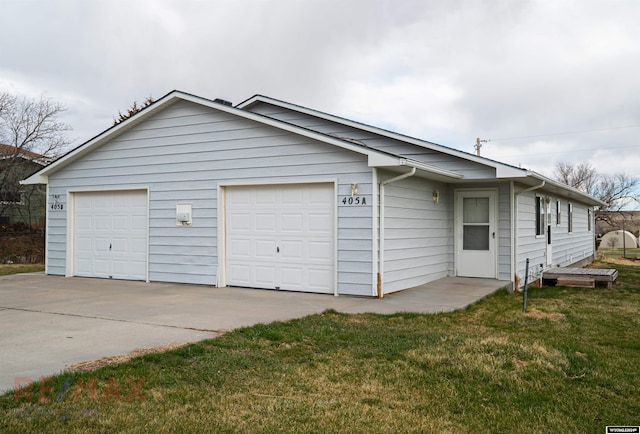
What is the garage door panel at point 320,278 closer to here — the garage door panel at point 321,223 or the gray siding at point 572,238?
the garage door panel at point 321,223

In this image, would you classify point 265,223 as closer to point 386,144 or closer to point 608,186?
point 386,144

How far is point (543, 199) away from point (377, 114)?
53.8 feet

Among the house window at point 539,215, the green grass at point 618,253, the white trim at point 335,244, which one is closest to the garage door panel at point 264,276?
the white trim at point 335,244

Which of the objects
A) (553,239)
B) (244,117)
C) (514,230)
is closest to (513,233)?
(514,230)

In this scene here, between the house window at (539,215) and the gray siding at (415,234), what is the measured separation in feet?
9.66

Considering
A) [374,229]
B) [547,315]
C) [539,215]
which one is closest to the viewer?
[547,315]

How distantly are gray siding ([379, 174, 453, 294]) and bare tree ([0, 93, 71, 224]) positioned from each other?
62.7 feet

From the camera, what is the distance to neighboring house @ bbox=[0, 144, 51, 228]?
24328 mm

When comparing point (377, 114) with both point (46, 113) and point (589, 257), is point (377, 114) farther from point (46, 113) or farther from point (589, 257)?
point (46, 113)

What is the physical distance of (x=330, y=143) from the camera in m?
10.1

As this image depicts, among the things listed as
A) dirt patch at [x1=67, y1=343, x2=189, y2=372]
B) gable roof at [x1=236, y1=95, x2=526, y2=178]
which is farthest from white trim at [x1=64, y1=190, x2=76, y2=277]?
dirt patch at [x1=67, y1=343, x2=189, y2=372]

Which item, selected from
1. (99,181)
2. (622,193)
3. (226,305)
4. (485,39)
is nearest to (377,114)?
(485,39)

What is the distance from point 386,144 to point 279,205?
127 inches

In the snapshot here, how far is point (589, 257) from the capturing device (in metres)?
23.5
